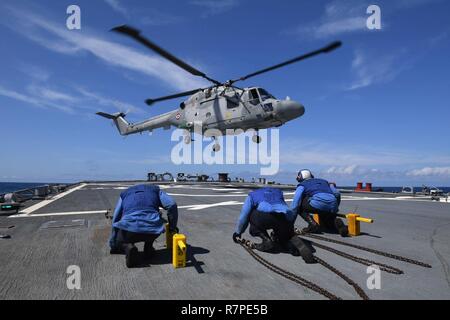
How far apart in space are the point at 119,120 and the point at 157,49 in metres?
25.8

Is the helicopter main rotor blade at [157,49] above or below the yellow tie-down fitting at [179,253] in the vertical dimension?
above

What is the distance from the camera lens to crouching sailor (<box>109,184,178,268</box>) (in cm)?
449

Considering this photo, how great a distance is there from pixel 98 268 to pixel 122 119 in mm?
35586

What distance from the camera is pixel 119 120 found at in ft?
123

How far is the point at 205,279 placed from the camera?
3809mm

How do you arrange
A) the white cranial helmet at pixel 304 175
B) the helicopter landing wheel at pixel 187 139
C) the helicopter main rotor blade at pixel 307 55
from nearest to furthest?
1. the white cranial helmet at pixel 304 175
2. the helicopter main rotor blade at pixel 307 55
3. the helicopter landing wheel at pixel 187 139

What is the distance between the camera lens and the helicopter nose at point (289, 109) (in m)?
20.3

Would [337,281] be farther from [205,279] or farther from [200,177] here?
[200,177]

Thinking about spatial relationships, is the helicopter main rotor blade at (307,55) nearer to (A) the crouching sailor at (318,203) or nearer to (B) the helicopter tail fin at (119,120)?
(A) the crouching sailor at (318,203)

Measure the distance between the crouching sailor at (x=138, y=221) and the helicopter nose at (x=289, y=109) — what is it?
55.0 ft

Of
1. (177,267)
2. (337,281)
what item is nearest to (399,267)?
(337,281)

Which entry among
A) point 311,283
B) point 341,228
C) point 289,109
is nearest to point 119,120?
point 289,109

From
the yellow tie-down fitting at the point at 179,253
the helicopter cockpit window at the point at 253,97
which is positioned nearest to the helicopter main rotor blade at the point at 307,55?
the helicopter cockpit window at the point at 253,97

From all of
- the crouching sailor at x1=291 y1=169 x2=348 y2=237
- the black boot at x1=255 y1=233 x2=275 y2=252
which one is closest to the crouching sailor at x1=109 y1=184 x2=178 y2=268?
the black boot at x1=255 y1=233 x2=275 y2=252
